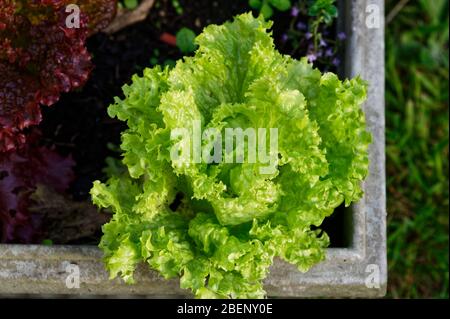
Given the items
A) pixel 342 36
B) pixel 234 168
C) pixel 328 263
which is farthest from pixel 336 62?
pixel 234 168

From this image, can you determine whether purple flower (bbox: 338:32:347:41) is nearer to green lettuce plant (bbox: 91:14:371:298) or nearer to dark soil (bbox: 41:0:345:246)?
dark soil (bbox: 41:0:345:246)

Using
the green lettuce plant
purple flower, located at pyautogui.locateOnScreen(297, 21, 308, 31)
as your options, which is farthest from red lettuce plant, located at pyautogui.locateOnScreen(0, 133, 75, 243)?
purple flower, located at pyautogui.locateOnScreen(297, 21, 308, 31)

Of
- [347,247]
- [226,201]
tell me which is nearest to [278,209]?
[226,201]

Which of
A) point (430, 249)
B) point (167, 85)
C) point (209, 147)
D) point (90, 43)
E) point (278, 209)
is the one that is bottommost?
point (430, 249)

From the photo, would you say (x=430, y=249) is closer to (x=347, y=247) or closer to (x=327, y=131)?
(x=347, y=247)

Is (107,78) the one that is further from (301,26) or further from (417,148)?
(417,148)

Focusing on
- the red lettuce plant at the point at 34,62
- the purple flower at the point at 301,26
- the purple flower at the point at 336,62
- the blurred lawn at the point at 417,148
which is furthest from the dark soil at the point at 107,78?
the blurred lawn at the point at 417,148

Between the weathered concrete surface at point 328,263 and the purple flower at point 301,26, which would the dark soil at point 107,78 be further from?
the weathered concrete surface at point 328,263
